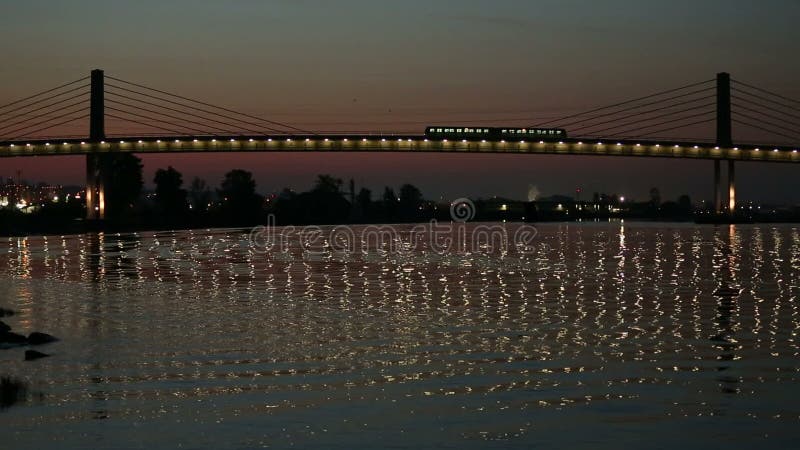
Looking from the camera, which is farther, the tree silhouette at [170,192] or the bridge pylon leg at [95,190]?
the tree silhouette at [170,192]

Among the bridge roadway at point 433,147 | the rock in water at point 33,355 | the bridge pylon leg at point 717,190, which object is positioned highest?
the bridge roadway at point 433,147

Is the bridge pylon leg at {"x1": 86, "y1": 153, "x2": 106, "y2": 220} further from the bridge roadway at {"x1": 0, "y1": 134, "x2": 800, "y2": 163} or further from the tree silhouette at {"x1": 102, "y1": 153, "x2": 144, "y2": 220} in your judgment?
the tree silhouette at {"x1": 102, "y1": 153, "x2": 144, "y2": 220}

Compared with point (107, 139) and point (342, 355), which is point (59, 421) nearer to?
point (342, 355)

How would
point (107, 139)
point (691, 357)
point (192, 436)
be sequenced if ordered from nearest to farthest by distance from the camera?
point (192, 436) → point (691, 357) → point (107, 139)

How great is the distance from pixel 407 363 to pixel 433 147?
136602mm

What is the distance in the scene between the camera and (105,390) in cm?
1670

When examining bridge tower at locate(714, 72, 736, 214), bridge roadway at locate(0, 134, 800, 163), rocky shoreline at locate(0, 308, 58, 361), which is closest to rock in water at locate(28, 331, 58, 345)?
rocky shoreline at locate(0, 308, 58, 361)

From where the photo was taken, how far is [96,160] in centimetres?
13138

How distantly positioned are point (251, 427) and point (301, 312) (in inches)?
553

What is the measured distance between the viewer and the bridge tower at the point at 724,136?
458ft

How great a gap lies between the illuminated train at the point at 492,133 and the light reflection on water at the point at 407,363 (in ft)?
382

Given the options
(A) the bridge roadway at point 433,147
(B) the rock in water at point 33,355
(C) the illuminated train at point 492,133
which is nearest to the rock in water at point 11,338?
(B) the rock in water at point 33,355

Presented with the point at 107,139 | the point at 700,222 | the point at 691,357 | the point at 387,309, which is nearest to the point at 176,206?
the point at 107,139

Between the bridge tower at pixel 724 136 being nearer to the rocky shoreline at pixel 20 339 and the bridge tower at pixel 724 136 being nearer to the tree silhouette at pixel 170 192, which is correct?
the tree silhouette at pixel 170 192
